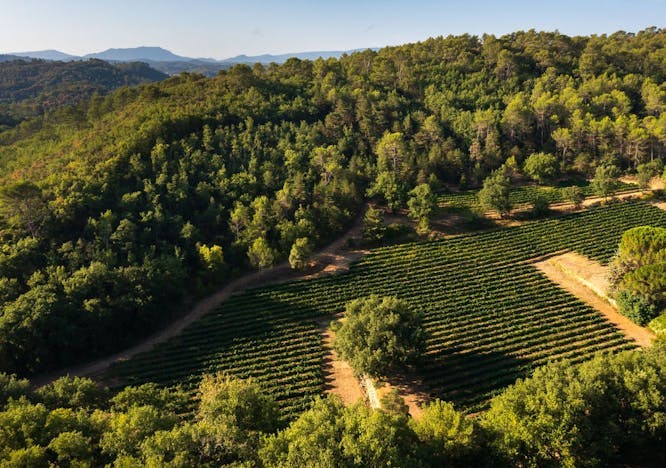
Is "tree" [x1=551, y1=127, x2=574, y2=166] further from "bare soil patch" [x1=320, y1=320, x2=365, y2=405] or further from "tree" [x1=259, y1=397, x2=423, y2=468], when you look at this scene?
"tree" [x1=259, y1=397, x2=423, y2=468]

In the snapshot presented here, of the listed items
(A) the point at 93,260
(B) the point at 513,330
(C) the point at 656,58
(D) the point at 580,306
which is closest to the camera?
(B) the point at 513,330

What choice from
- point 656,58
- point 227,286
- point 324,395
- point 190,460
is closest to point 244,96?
point 227,286

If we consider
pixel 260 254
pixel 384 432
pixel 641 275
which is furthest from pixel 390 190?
pixel 384 432

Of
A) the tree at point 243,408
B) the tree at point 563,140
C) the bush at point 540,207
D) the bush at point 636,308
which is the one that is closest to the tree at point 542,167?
the tree at point 563,140

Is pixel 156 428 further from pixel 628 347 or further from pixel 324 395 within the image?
pixel 628 347

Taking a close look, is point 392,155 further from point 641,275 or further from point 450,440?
point 450,440

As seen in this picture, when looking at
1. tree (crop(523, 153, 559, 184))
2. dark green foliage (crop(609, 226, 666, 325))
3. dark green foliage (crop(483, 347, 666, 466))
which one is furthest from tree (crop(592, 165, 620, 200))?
dark green foliage (crop(483, 347, 666, 466))
